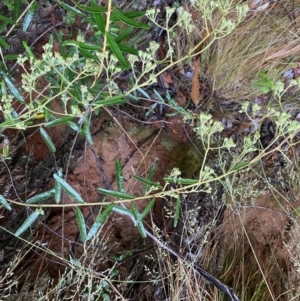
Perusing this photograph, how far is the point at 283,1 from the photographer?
1677 mm

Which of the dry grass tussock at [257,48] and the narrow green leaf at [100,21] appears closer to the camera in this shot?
the narrow green leaf at [100,21]

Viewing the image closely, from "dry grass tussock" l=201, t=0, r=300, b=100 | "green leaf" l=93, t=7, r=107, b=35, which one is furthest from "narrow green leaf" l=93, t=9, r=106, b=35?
"dry grass tussock" l=201, t=0, r=300, b=100

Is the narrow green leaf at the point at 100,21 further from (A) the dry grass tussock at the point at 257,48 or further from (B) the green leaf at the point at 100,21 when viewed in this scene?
(A) the dry grass tussock at the point at 257,48

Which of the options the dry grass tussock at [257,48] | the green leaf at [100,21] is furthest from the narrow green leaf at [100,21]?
the dry grass tussock at [257,48]

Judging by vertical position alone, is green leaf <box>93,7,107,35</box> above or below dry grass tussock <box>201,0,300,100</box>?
above

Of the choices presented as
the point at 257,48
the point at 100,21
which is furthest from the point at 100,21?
the point at 257,48

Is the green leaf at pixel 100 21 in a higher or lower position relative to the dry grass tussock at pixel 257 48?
higher

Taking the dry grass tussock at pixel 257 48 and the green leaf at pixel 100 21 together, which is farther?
the dry grass tussock at pixel 257 48

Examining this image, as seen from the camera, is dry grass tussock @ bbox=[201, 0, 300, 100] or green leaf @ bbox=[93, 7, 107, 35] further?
dry grass tussock @ bbox=[201, 0, 300, 100]

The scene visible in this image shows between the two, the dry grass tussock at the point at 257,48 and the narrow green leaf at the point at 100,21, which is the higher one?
the narrow green leaf at the point at 100,21

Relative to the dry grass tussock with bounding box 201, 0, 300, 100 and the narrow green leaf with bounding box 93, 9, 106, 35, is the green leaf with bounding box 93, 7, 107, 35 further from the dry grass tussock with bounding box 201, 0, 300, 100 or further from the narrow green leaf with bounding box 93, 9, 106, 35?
the dry grass tussock with bounding box 201, 0, 300, 100

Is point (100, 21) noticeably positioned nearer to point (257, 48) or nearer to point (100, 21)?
point (100, 21)

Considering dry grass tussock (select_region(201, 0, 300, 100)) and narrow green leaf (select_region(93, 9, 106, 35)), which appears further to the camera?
dry grass tussock (select_region(201, 0, 300, 100))

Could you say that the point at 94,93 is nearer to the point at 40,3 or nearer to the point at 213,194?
the point at 40,3
